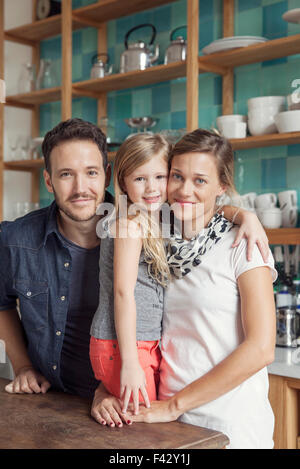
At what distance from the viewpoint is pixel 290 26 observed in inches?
113

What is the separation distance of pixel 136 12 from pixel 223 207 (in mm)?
2354

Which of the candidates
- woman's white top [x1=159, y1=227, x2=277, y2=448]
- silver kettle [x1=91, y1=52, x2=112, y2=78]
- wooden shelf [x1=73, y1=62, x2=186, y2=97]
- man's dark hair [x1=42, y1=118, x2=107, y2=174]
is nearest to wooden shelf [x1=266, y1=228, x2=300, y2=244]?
wooden shelf [x1=73, y1=62, x2=186, y2=97]

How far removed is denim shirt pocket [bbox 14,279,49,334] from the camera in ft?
5.62

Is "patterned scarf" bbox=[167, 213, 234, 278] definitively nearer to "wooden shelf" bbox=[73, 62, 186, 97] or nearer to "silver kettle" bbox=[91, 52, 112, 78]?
"wooden shelf" bbox=[73, 62, 186, 97]


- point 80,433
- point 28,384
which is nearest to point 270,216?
point 28,384

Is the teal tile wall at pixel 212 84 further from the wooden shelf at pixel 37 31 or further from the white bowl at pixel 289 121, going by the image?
the white bowl at pixel 289 121

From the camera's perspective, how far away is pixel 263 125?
2.71 metres

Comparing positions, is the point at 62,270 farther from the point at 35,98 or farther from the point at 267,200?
the point at 35,98

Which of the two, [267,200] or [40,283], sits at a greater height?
[267,200]

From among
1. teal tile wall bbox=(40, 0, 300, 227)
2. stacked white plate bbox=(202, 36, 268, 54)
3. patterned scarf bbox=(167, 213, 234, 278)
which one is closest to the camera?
patterned scarf bbox=(167, 213, 234, 278)

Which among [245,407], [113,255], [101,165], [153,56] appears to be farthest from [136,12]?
[245,407]

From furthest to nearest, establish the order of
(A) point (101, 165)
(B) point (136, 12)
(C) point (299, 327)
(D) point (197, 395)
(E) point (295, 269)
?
(B) point (136, 12) < (E) point (295, 269) < (C) point (299, 327) < (A) point (101, 165) < (D) point (197, 395)

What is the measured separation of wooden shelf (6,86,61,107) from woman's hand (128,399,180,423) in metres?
2.74

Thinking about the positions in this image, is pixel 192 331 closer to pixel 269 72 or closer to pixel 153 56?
pixel 269 72
